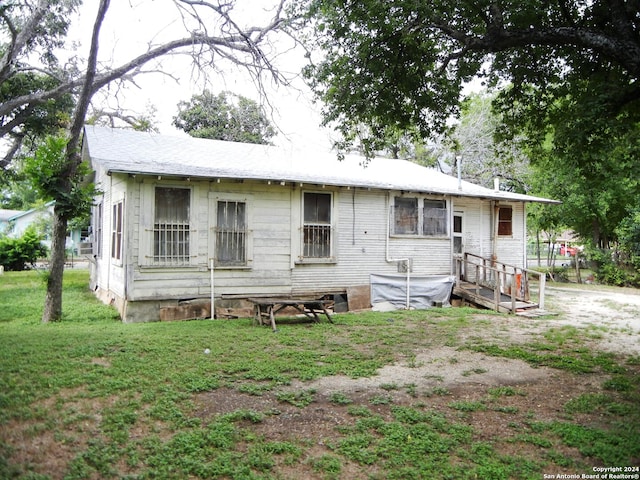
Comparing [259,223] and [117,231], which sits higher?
[259,223]

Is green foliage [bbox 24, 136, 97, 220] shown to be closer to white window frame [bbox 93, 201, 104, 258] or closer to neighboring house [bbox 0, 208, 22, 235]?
white window frame [bbox 93, 201, 104, 258]

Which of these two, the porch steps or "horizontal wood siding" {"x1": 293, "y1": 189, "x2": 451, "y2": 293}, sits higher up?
"horizontal wood siding" {"x1": 293, "y1": 189, "x2": 451, "y2": 293}

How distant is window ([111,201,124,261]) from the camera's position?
10609 mm

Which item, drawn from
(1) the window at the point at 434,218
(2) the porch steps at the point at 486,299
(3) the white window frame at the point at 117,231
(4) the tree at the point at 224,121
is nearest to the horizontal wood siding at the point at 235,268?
(3) the white window frame at the point at 117,231

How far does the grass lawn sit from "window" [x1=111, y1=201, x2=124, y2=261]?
116 inches

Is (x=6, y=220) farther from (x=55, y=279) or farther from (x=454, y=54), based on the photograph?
(x=454, y=54)

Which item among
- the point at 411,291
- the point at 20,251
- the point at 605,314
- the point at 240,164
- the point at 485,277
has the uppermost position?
the point at 240,164

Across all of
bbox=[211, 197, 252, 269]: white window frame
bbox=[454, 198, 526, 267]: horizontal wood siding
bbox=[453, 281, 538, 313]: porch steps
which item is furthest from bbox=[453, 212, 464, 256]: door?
bbox=[211, 197, 252, 269]: white window frame

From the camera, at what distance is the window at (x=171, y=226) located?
9.94 metres

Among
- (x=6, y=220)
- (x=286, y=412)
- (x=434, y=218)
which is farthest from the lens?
(x=6, y=220)

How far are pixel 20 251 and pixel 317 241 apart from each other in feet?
58.6

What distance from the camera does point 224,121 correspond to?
27172 mm

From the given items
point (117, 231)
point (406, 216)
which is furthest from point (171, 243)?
point (406, 216)

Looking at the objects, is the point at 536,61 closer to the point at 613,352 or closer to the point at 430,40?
the point at 430,40
